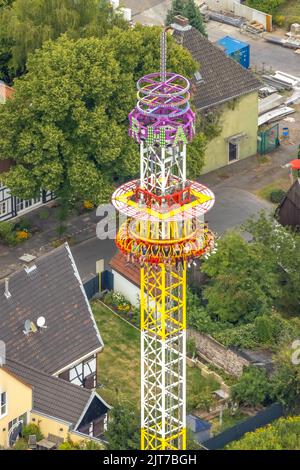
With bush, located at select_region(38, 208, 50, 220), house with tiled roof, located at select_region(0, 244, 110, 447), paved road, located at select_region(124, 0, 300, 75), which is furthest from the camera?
paved road, located at select_region(124, 0, 300, 75)

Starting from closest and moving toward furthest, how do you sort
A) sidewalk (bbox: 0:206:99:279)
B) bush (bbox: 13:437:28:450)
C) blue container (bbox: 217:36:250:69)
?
bush (bbox: 13:437:28:450)
sidewalk (bbox: 0:206:99:279)
blue container (bbox: 217:36:250:69)

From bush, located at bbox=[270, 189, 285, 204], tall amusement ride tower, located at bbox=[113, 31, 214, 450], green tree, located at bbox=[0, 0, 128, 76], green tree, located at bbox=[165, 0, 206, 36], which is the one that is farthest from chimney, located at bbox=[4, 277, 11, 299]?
green tree, located at bbox=[165, 0, 206, 36]

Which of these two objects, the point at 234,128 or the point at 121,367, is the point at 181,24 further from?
the point at 121,367

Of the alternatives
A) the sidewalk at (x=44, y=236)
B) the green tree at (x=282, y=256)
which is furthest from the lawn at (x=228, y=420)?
the sidewalk at (x=44, y=236)

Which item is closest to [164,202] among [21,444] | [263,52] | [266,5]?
[21,444]

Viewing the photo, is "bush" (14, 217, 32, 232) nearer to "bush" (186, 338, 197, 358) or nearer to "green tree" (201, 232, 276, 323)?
"green tree" (201, 232, 276, 323)

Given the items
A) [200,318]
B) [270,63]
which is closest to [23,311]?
[200,318]
